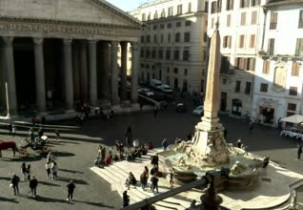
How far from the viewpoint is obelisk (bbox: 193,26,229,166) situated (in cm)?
1812

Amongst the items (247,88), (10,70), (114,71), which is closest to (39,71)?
(10,70)

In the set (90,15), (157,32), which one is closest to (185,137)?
(90,15)

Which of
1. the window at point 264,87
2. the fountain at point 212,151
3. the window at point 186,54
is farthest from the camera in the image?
the window at point 186,54

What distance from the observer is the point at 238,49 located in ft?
131

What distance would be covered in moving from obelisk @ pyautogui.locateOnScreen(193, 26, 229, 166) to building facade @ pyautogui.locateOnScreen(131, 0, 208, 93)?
1206 inches

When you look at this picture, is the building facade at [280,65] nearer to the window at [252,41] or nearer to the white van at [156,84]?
the window at [252,41]

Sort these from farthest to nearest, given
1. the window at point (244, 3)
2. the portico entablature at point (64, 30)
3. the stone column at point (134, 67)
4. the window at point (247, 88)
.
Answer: the stone column at point (134, 67) < the window at point (247, 88) < the window at point (244, 3) < the portico entablature at point (64, 30)

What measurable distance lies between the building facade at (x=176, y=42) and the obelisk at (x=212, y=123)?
1206 inches

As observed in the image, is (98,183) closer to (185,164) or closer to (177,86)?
(185,164)

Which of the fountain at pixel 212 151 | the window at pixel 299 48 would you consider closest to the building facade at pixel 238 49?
the window at pixel 299 48

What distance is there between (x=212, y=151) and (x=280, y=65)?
2052 centimetres

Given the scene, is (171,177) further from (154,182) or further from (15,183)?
(15,183)

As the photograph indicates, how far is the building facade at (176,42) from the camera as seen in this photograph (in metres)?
53.5

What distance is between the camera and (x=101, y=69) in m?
45.6
